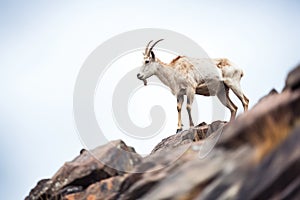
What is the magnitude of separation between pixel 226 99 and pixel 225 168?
11.9 metres

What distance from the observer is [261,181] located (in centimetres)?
705

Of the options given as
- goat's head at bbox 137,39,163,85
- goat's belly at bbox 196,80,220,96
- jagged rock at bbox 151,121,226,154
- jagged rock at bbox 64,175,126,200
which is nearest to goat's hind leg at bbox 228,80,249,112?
goat's belly at bbox 196,80,220,96

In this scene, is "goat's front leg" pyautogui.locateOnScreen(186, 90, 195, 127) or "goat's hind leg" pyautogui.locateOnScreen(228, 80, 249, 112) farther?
"goat's hind leg" pyautogui.locateOnScreen(228, 80, 249, 112)

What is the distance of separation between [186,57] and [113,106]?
4.68 metres

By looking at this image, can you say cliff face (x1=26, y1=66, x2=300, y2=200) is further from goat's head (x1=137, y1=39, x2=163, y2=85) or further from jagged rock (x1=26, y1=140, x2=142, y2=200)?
goat's head (x1=137, y1=39, x2=163, y2=85)

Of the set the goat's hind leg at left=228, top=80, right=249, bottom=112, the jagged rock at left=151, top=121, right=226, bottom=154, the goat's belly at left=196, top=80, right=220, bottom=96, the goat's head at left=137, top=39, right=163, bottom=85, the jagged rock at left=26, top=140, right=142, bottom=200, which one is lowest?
the jagged rock at left=26, top=140, right=142, bottom=200

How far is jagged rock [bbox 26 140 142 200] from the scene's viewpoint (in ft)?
38.9

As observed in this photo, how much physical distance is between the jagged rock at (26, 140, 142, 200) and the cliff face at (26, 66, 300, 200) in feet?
0.07

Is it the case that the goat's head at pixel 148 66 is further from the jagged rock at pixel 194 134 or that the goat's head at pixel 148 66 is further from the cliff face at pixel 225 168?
the cliff face at pixel 225 168

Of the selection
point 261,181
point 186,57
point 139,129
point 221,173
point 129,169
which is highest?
point 186,57

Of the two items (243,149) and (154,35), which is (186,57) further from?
(243,149)

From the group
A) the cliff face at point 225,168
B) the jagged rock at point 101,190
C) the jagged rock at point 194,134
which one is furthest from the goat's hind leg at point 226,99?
the jagged rock at point 101,190

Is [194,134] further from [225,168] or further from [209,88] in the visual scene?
[225,168]

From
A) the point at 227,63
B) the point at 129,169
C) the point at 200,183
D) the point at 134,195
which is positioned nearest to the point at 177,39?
the point at 227,63
